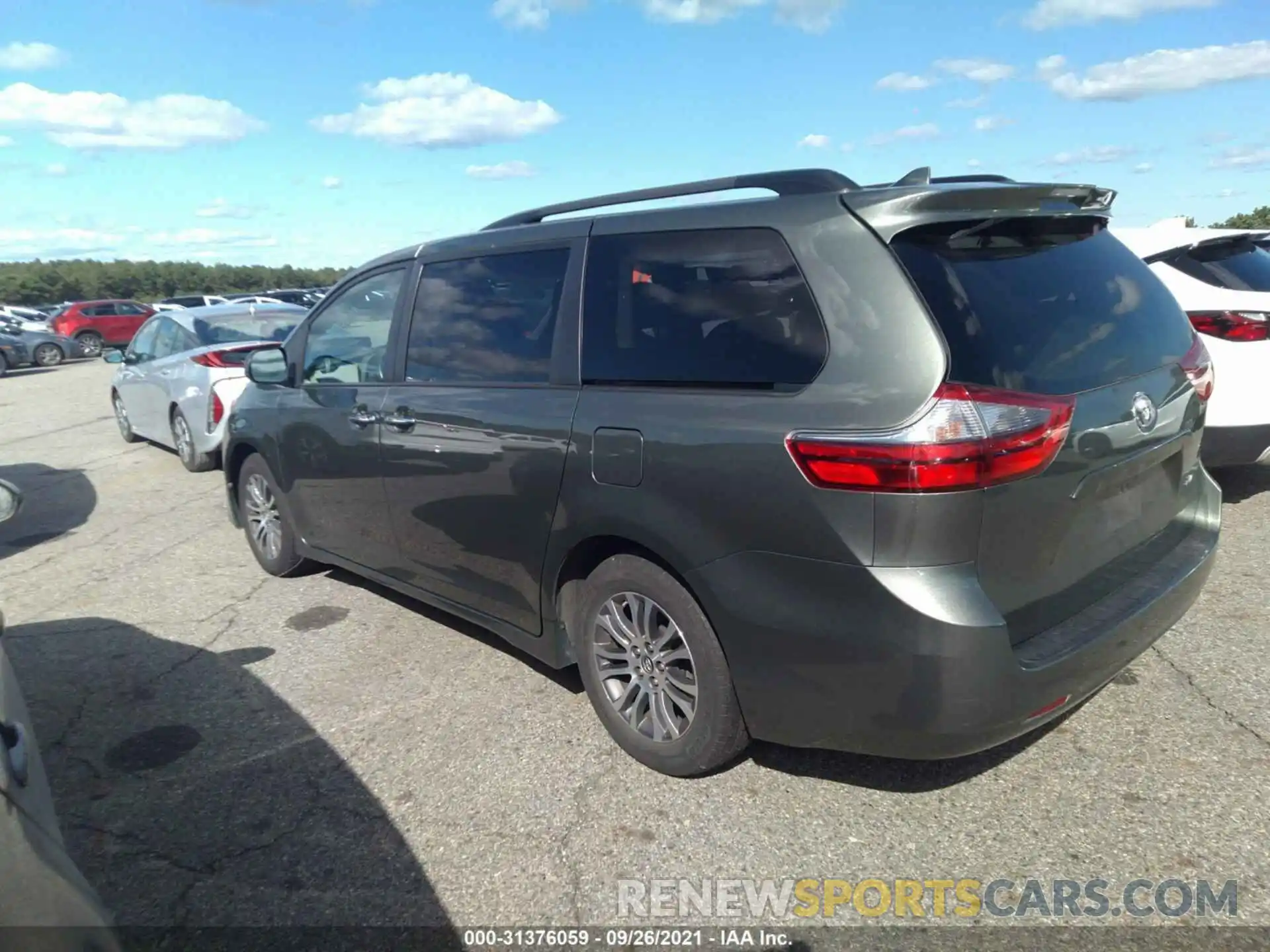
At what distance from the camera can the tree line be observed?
6462cm

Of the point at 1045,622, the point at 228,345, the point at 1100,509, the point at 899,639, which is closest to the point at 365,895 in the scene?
the point at 899,639

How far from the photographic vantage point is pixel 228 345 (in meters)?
8.89

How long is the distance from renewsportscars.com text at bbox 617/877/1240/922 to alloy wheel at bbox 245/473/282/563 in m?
3.58

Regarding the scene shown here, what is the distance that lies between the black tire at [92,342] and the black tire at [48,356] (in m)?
4.08

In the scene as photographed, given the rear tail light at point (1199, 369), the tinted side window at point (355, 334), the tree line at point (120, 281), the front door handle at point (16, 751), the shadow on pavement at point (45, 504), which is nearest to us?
the front door handle at point (16, 751)

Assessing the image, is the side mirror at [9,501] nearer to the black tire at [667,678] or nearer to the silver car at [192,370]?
the black tire at [667,678]

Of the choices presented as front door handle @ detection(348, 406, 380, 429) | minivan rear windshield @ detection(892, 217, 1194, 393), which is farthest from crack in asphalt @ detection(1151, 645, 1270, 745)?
front door handle @ detection(348, 406, 380, 429)

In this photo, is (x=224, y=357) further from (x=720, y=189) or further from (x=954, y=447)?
(x=954, y=447)

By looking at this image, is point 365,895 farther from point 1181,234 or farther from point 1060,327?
point 1181,234

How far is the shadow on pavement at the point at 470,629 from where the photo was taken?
4109 millimetres

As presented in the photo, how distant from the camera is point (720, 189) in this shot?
3.23 meters

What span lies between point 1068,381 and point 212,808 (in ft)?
10.1

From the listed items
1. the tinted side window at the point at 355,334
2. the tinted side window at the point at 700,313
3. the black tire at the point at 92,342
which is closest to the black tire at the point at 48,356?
the black tire at the point at 92,342

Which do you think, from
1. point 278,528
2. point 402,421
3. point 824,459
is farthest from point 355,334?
point 824,459
